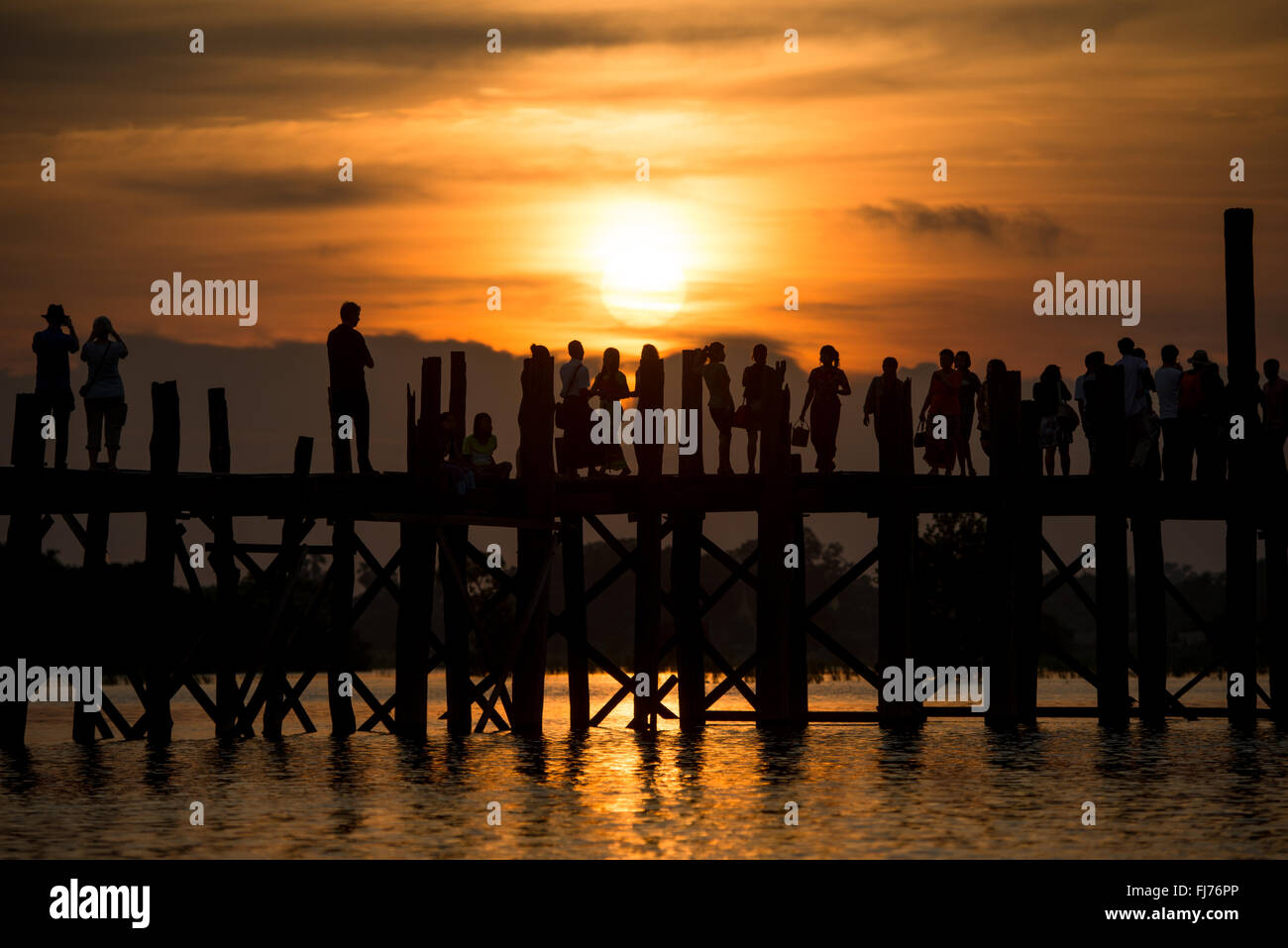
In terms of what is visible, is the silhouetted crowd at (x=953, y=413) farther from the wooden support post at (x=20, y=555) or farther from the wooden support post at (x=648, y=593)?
the wooden support post at (x=20, y=555)

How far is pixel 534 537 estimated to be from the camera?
76.3 feet

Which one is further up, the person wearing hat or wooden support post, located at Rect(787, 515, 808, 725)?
the person wearing hat

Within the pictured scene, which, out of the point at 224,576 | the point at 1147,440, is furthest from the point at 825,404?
the point at 224,576

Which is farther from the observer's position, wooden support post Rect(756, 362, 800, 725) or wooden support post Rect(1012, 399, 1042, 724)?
wooden support post Rect(756, 362, 800, 725)

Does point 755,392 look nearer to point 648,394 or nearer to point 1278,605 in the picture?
point 648,394

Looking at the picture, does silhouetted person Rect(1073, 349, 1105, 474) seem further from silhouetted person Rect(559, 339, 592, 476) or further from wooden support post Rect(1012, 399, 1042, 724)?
silhouetted person Rect(559, 339, 592, 476)

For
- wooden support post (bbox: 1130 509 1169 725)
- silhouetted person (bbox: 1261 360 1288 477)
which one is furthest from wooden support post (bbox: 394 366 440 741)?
silhouetted person (bbox: 1261 360 1288 477)

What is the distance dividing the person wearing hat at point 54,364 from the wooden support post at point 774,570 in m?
8.06

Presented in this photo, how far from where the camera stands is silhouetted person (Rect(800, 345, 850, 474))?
22.4 m

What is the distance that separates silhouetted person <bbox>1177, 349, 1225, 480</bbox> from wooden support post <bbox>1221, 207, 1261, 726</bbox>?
0.16 meters

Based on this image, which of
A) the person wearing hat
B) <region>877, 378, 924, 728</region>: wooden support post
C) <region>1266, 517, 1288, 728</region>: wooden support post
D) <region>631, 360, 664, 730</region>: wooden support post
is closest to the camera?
the person wearing hat

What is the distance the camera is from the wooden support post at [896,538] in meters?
22.4

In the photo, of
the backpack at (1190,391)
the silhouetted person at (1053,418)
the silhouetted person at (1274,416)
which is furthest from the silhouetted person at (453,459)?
the silhouetted person at (1274,416)


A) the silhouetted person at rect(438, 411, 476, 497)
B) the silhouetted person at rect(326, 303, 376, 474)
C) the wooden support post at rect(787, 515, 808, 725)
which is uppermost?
the silhouetted person at rect(326, 303, 376, 474)
